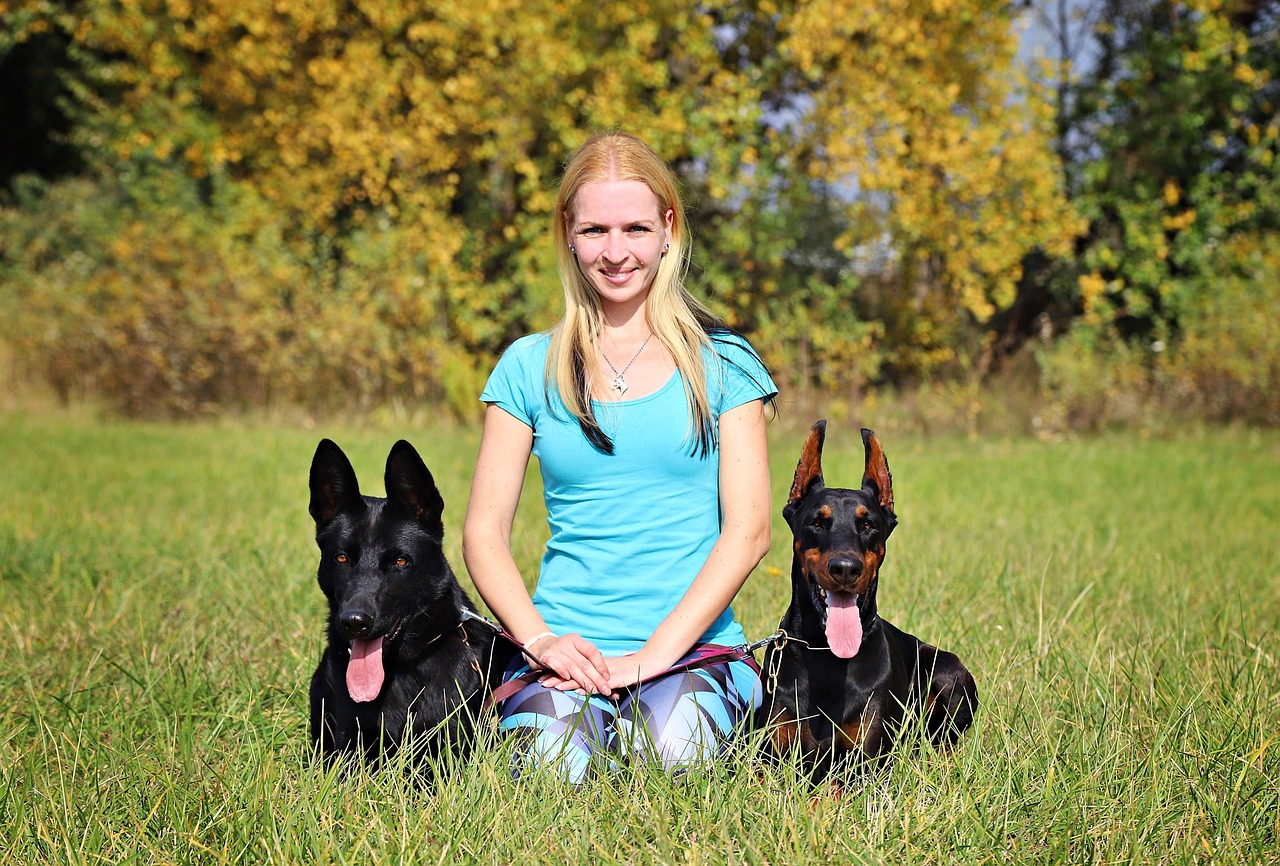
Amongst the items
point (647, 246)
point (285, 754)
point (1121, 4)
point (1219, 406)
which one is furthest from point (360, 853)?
point (1121, 4)

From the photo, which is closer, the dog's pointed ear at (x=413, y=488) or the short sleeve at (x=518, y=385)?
the dog's pointed ear at (x=413, y=488)

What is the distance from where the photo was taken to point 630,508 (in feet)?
9.45

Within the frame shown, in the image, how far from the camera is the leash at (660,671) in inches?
107

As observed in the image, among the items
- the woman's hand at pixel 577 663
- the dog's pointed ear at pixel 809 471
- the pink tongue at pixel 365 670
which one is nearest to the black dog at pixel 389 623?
the pink tongue at pixel 365 670

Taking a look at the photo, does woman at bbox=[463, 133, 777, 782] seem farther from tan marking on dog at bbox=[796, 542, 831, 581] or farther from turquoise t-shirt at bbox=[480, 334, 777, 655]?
tan marking on dog at bbox=[796, 542, 831, 581]

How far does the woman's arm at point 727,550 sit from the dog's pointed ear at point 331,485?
721 mm

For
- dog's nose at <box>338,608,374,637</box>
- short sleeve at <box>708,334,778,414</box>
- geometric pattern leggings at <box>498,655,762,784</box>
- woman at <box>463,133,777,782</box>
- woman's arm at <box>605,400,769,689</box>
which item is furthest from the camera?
short sleeve at <box>708,334,778,414</box>

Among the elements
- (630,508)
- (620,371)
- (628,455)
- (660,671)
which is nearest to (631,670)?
(660,671)

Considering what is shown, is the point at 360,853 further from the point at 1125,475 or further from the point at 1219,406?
the point at 1219,406

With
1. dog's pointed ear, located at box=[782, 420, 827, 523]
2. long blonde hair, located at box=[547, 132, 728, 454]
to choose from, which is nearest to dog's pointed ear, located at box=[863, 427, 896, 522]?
dog's pointed ear, located at box=[782, 420, 827, 523]

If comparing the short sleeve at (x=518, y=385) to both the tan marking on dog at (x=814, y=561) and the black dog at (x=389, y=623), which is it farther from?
the tan marking on dog at (x=814, y=561)

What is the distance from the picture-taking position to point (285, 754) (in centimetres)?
288

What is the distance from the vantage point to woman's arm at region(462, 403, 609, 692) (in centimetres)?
259

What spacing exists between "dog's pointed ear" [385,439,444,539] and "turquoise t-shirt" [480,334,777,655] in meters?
0.37
